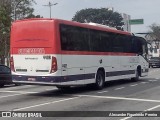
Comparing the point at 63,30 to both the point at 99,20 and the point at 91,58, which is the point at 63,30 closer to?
the point at 91,58

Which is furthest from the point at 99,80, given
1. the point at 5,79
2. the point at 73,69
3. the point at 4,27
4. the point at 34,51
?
the point at 4,27

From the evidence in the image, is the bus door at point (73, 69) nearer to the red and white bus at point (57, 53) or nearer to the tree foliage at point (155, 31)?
the red and white bus at point (57, 53)

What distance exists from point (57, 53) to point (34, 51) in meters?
1.13

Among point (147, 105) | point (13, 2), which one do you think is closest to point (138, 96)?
point (147, 105)

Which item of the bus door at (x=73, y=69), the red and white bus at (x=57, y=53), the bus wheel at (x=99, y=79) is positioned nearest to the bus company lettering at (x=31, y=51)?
the red and white bus at (x=57, y=53)

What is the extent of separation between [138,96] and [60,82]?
3.28m

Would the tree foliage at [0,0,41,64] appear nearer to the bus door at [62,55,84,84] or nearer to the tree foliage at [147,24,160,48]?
the bus door at [62,55,84,84]

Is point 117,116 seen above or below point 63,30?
below

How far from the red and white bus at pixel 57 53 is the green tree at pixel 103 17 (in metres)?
64.5

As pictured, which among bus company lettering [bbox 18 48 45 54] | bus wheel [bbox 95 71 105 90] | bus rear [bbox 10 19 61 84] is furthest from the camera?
bus wheel [bbox 95 71 105 90]

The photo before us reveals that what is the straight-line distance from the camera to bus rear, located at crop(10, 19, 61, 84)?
15531mm

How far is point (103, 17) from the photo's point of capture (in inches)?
3290

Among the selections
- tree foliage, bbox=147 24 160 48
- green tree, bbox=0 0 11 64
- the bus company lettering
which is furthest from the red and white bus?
tree foliage, bbox=147 24 160 48

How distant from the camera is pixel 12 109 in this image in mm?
12023
